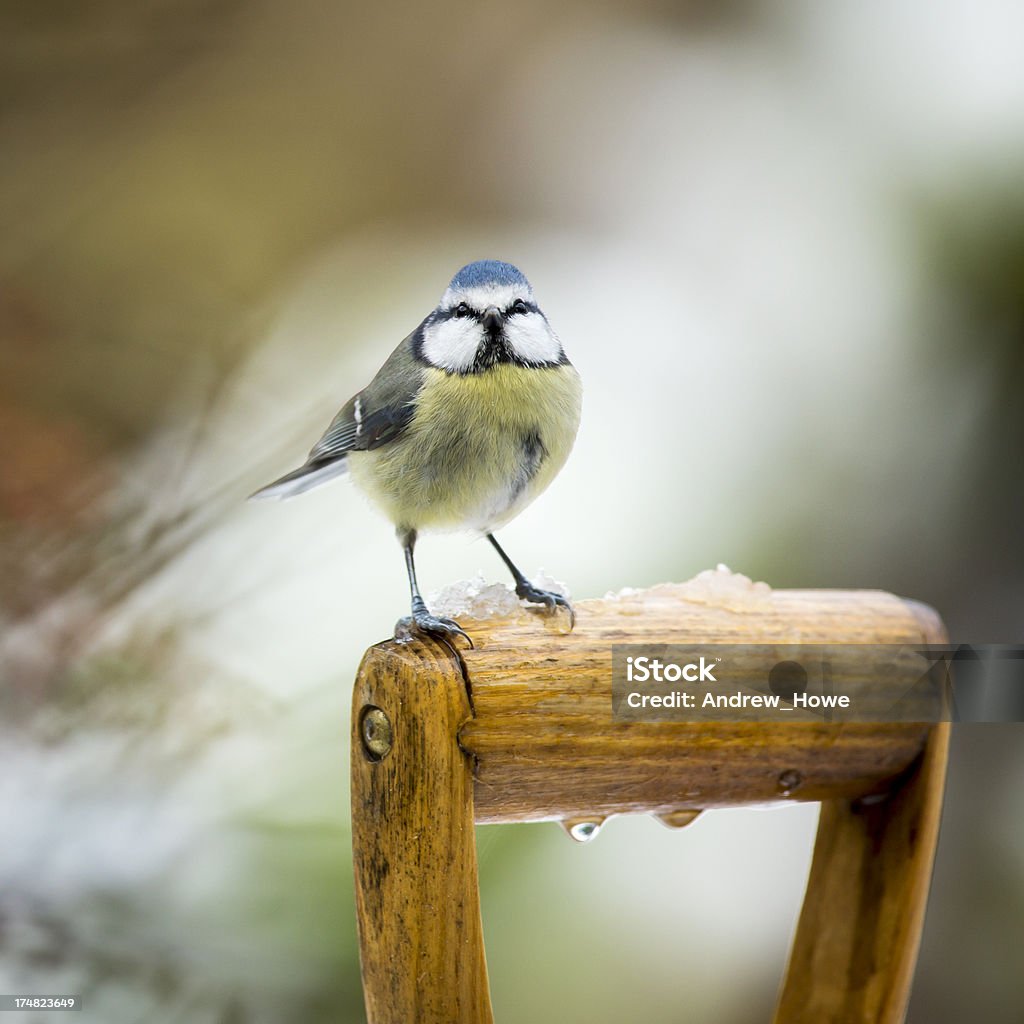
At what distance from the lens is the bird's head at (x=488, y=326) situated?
0.66m

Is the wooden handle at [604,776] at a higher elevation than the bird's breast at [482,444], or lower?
lower

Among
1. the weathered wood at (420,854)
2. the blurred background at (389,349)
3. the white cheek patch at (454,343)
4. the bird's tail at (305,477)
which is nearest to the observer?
the weathered wood at (420,854)

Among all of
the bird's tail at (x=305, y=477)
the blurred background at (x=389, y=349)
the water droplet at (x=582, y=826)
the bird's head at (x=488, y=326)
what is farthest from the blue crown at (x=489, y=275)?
the blurred background at (x=389, y=349)

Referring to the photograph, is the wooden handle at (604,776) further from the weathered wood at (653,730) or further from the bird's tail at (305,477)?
the bird's tail at (305,477)

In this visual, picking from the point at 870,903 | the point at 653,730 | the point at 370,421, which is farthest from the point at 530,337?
the point at 870,903

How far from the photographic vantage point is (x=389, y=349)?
119cm

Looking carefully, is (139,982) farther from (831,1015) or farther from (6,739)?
(831,1015)

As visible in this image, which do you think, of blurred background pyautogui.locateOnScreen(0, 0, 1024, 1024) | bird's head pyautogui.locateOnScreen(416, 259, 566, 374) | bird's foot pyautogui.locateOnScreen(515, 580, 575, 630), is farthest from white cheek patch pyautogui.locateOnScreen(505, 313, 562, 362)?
blurred background pyautogui.locateOnScreen(0, 0, 1024, 1024)

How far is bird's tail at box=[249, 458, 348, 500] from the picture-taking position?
2.65ft

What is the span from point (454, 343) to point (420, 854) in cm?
31

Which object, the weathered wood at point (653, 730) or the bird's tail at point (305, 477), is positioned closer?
the weathered wood at point (653, 730)

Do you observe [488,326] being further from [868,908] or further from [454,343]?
[868,908]

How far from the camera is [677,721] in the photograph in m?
0.67

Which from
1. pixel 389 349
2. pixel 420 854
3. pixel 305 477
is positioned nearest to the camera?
pixel 420 854
